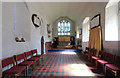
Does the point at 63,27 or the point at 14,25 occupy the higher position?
the point at 63,27

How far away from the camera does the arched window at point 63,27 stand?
14.1 metres

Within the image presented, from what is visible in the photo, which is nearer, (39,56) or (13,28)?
(13,28)

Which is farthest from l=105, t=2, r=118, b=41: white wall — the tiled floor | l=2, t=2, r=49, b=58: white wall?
l=2, t=2, r=49, b=58: white wall

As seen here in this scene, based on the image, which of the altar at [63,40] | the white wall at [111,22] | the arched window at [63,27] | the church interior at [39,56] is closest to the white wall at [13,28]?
the church interior at [39,56]

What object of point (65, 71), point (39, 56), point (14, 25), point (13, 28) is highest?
point (14, 25)

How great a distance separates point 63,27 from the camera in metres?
14.1

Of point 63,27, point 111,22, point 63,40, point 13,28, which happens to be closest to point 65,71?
point 13,28

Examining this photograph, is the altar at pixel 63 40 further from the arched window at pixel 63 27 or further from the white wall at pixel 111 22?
the white wall at pixel 111 22

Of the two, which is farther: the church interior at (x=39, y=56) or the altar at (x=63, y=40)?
the altar at (x=63, y=40)

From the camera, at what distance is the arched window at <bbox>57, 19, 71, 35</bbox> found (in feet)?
46.3

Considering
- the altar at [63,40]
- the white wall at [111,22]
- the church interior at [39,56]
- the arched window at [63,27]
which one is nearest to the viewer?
the church interior at [39,56]

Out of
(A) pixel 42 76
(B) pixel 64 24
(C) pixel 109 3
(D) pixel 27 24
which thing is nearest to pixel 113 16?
(C) pixel 109 3

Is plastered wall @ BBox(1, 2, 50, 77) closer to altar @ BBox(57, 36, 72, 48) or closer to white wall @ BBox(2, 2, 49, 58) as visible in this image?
white wall @ BBox(2, 2, 49, 58)

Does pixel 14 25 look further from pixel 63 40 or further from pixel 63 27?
pixel 63 27
